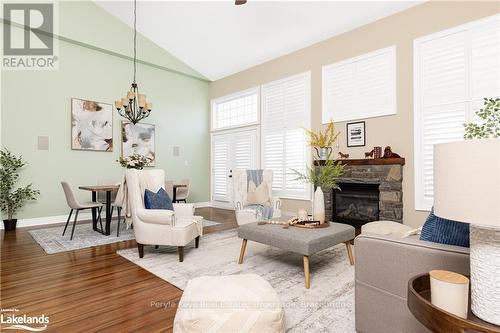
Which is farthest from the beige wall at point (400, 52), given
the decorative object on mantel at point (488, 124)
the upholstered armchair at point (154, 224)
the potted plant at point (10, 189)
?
the potted plant at point (10, 189)

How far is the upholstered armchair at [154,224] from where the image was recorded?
3.13 m

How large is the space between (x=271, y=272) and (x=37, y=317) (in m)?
1.95

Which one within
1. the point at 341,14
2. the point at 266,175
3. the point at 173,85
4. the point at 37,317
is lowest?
the point at 37,317

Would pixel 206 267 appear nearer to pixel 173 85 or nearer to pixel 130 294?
pixel 130 294

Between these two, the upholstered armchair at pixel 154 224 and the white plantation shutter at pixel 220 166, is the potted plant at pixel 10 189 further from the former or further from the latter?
the white plantation shutter at pixel 220 166

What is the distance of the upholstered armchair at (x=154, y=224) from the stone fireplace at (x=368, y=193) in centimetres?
298

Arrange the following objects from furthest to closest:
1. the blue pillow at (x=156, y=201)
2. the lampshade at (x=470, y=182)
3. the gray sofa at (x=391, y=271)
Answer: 1. the blue pillow at (x=156, y=201)
2. the gray sofa at (x=391, y=271)
3. the lampshade at (x=470, y=182)

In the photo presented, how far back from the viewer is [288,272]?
2770mm

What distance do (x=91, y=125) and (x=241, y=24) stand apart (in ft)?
12.6

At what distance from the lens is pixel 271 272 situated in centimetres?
277

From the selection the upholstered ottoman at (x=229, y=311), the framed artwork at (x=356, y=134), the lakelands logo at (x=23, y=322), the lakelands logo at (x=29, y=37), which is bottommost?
the lakelands logo at (x=23, y=322)

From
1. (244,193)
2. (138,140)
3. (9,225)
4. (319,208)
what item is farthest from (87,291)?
(138,140)

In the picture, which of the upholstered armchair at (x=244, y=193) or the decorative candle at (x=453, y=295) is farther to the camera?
the upholstered armchair at (x=244, y=193)

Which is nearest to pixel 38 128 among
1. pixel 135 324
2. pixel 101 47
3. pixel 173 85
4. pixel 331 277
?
pixel 101 47
